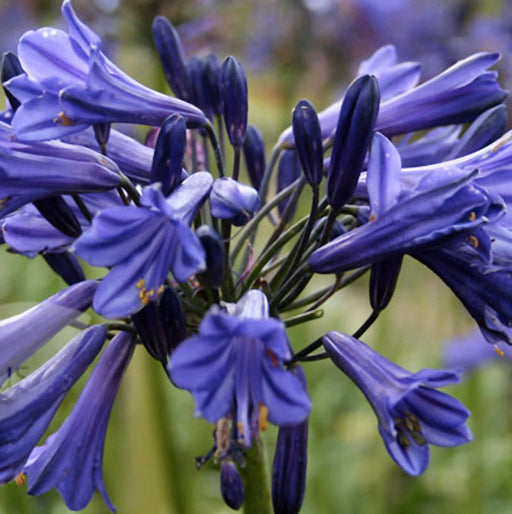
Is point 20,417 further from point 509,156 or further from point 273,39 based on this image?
point 273,39

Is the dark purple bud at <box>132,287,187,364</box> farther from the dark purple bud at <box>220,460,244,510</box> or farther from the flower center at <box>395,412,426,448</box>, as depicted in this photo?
the flower center at <box>395,412,426,448</box>

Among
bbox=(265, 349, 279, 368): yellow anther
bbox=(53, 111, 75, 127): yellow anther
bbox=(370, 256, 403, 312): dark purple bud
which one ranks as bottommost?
bbox=(370, 256, 403, 312): dark purple bud

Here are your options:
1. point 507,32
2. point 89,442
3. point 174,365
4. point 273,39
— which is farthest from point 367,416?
point 174,365

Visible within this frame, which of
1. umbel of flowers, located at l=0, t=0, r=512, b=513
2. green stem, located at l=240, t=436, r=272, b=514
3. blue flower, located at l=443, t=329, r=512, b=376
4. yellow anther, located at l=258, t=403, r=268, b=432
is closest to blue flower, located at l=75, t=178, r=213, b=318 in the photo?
umbel of flowers, located at l=0, t=0, r=512, b=513

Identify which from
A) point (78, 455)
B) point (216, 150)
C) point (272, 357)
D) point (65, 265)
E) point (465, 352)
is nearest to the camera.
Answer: point (272, 357)

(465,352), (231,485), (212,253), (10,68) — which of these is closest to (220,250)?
(212,253)

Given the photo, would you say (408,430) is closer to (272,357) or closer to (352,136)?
(272,357)
